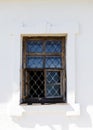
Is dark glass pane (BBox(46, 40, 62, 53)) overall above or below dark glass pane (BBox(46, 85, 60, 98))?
above

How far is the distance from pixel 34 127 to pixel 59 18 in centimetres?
191

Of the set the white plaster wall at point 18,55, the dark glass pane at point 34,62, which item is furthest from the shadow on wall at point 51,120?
the dark glass pane at point 34,62

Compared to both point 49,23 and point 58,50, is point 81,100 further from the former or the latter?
point 49,23

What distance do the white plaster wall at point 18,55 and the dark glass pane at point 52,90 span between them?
0.34 meters

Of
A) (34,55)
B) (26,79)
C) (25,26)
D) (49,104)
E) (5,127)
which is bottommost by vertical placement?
(5,127)

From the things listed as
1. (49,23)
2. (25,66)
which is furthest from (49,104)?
(49,23)

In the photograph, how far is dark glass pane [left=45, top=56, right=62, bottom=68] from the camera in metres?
6.22

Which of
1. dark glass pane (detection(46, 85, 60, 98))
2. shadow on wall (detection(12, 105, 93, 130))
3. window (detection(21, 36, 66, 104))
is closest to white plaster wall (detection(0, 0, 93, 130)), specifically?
shadow on wall (detection(12, 105, 93, 130))

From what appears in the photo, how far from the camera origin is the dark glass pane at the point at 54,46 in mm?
6227

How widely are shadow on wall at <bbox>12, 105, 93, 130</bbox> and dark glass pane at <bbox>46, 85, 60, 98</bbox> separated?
403 mm

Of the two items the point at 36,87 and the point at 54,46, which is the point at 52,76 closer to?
the point at 36,87

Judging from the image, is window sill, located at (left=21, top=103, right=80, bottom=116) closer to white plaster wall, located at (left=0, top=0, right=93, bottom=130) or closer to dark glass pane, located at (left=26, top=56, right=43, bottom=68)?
white plaster wall, located at (left=0, top=0, right=93, bottom=130)

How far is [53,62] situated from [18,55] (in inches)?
25.2

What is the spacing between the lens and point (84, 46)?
6.07 metres
